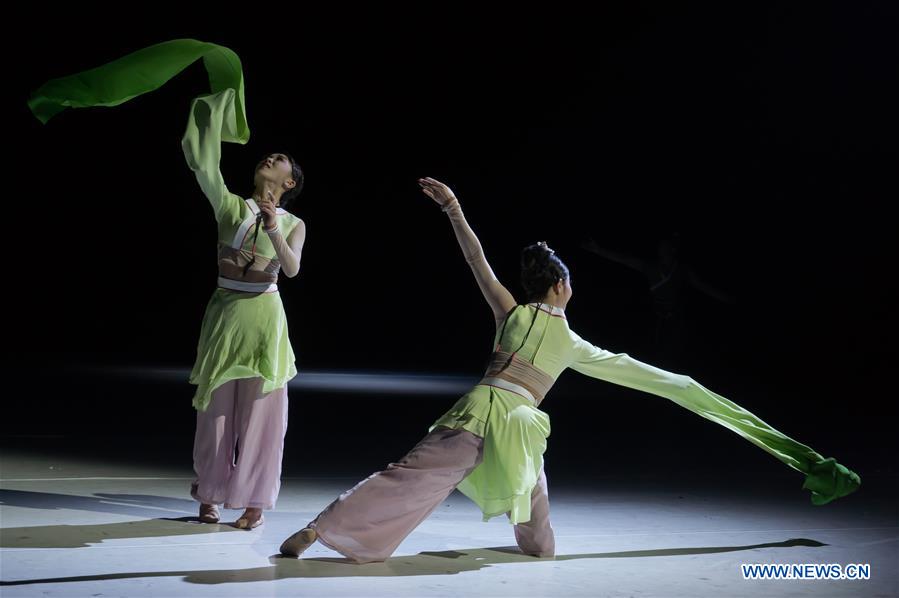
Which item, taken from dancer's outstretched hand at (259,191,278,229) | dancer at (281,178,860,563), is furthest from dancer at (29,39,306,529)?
dancer at (281,178,860,563)

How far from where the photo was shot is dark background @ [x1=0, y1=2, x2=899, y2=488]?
13.8 m

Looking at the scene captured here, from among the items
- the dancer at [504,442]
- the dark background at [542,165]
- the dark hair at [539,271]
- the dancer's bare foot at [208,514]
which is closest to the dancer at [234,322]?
the dancer's bare foot at [208,514]

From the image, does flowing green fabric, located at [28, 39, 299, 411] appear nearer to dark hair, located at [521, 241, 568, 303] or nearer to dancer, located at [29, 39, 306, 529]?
dancer, located at [29, 39, 306, 529]

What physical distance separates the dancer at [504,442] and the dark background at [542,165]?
7965 mm

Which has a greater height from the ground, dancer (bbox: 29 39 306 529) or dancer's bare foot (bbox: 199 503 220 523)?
dancer (bbox: 29 39 306 529)

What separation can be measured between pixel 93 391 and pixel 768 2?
8.60m

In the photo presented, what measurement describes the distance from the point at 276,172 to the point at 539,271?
1.23 metres

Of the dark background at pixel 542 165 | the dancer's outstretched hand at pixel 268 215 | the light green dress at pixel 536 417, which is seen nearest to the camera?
the light green dress at pixel 536 417

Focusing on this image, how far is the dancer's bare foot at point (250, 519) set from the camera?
4508mm

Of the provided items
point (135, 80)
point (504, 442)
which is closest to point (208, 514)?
point (504, 442)

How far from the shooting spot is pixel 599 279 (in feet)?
53.2

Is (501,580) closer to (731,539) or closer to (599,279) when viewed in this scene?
(731,539)

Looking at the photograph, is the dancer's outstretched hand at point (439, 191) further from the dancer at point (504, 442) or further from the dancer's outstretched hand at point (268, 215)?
the dancer's outstretched hand at point (268, 215)

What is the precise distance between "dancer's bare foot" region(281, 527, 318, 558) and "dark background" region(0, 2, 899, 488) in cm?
842
